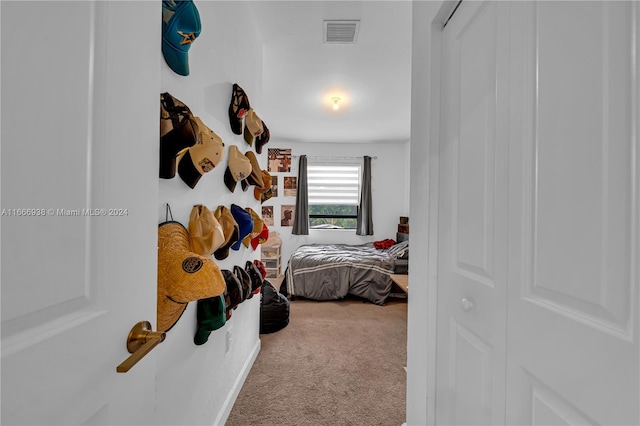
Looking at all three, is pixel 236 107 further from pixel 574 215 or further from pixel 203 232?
pixel 574 215

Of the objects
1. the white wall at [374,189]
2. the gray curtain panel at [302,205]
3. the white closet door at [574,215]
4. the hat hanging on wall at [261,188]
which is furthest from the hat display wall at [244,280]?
the white wall at [374,189]

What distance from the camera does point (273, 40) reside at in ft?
7.83

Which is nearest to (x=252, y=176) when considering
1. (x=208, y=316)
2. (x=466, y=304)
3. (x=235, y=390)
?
(x=208, y=316)

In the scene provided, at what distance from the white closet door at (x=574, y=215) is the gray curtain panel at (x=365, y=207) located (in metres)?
4.94

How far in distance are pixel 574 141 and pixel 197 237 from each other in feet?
3.93

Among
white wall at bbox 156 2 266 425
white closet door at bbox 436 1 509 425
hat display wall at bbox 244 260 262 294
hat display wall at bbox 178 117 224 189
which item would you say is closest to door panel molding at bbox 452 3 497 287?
Result: white closet door at bbox 436 1 509 425

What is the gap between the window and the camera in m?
5.93

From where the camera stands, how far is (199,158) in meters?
1.20

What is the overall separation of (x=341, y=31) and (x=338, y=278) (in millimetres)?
2936

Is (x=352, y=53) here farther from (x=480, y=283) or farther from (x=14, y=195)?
(x=14, y=195)

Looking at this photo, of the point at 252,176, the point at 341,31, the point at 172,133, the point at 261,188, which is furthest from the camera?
the point at 261,188

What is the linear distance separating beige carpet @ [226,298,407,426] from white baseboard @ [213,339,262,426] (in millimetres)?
37

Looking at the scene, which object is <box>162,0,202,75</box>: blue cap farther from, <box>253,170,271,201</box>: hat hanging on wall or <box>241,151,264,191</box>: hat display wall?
<box>253,170,271,201</box>: hat hanging on wall

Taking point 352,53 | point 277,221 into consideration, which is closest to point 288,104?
point 352,53
